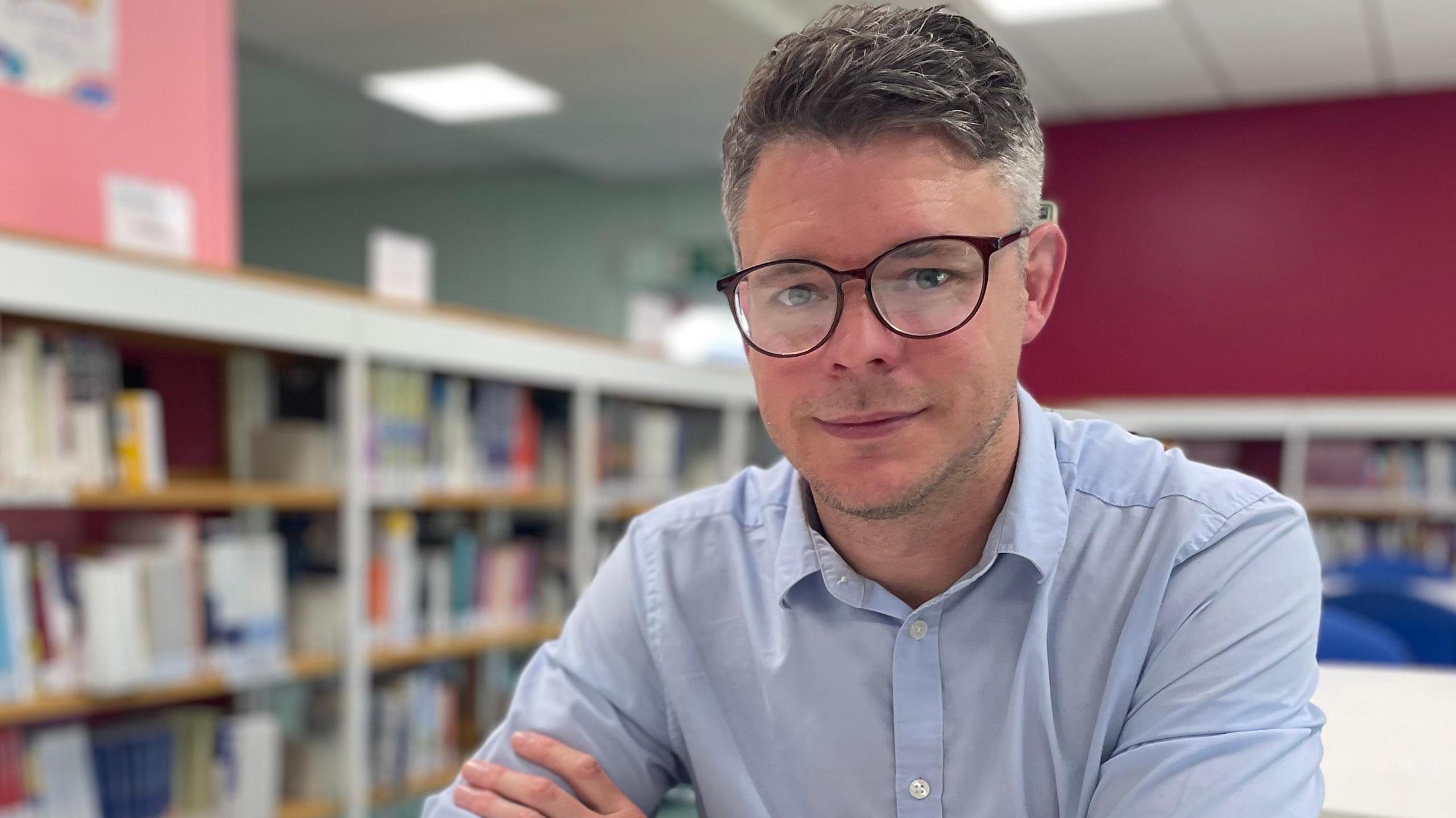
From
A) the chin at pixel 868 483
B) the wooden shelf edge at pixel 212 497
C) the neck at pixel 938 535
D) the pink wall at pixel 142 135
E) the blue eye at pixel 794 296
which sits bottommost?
the wooden shelf edge at pixel 212 497

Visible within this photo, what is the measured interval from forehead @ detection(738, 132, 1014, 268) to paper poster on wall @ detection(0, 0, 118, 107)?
2.54 meters

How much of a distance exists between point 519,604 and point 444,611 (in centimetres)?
41

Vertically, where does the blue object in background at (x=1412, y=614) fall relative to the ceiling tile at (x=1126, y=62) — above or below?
below

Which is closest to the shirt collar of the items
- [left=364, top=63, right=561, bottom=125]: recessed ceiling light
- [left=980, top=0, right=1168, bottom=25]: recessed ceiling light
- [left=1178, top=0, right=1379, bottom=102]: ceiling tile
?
[left=980, top=0, right=1168, bottom=25]: recessed ceiling light

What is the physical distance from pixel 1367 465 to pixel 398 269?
15.8 ft

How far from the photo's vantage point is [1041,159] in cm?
116

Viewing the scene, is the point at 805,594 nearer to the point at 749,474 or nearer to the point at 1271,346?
the point at 749,474

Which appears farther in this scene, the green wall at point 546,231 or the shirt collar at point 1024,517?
the green wall at point 546,231

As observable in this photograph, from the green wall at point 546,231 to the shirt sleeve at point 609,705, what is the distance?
21.5 ft

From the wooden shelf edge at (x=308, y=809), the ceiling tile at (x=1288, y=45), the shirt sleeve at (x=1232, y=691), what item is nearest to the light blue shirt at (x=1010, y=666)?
the shirt sleeve at (x=1232, y=691)

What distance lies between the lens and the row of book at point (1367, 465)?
5688 mm

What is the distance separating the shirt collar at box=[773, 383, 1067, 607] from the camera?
113 cm

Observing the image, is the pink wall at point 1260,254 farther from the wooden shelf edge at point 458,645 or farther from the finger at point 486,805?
the finger at point 486,805

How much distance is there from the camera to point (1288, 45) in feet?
17.5
